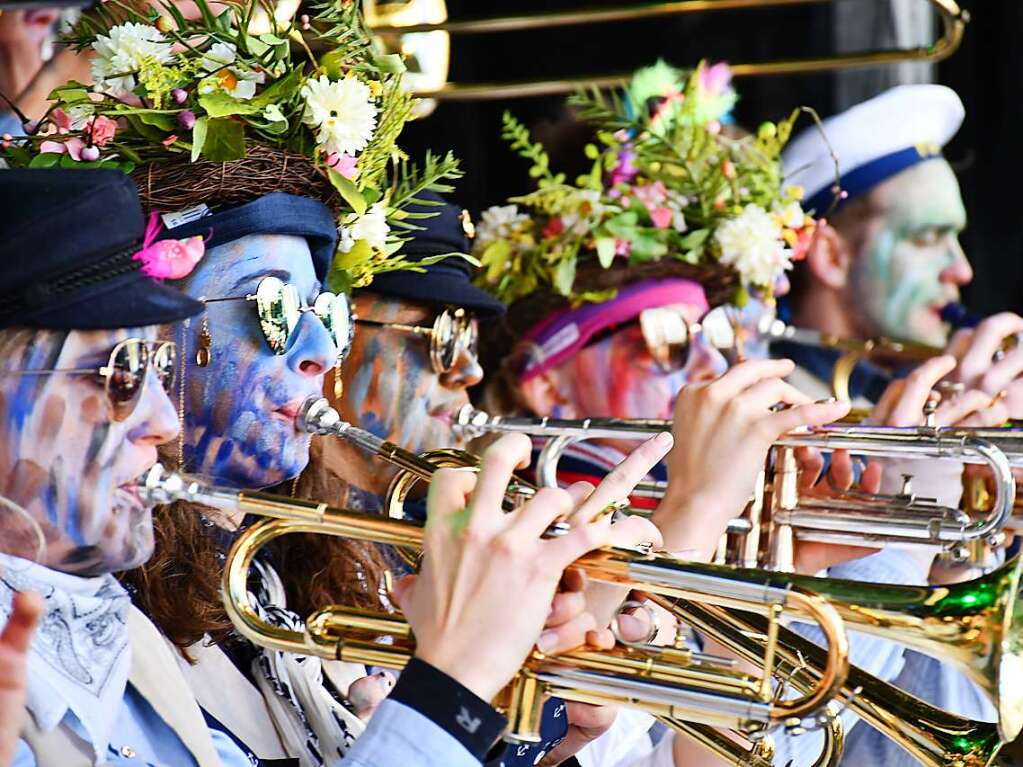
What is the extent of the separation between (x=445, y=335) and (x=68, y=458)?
1259mm

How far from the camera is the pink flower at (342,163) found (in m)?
2.67

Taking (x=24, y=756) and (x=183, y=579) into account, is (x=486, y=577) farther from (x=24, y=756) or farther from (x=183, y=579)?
(x=183, y=579)

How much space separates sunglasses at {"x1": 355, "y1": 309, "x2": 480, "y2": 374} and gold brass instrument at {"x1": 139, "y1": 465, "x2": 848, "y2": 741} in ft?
3.45

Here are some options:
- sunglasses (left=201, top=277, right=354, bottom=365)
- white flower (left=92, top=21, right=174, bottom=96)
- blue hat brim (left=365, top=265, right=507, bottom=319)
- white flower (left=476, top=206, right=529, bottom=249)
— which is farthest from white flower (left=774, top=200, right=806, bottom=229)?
white flower (left=92, top=21, right=174, bottom=96)

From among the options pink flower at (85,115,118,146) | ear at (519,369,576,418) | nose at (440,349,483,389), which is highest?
pink flower at (85,115,118,146)

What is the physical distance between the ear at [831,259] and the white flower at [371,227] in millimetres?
2149

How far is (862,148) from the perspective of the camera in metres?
4.63

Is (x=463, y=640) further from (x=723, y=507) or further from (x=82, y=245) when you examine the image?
(x=723, y=507)

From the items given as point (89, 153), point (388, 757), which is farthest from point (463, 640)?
point (89, 153)

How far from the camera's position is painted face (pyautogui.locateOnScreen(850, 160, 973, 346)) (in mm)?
4629

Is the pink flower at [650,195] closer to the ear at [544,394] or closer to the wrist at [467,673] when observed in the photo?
the ear at [544,394]

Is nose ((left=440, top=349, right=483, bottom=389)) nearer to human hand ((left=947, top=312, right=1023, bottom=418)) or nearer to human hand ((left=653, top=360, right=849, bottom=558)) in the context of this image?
human hand ((left=653, top=360, right=849, bottom=558))

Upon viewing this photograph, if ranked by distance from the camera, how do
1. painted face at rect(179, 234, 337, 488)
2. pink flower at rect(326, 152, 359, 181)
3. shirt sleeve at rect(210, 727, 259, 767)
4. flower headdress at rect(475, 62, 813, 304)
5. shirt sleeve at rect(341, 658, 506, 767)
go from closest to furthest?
shirt sleeve at rect(341, 658, 506, 767) → shirt sleeve at rect(210, 727, 259, 767) → painted face at rect(179, 234, 337, 488) → pink flower at rect(326, 152, 359, 181) → flower headdress at rect(475, 62, 813, 304)

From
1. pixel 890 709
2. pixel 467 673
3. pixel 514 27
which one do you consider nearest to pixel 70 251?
pixel 467 673
